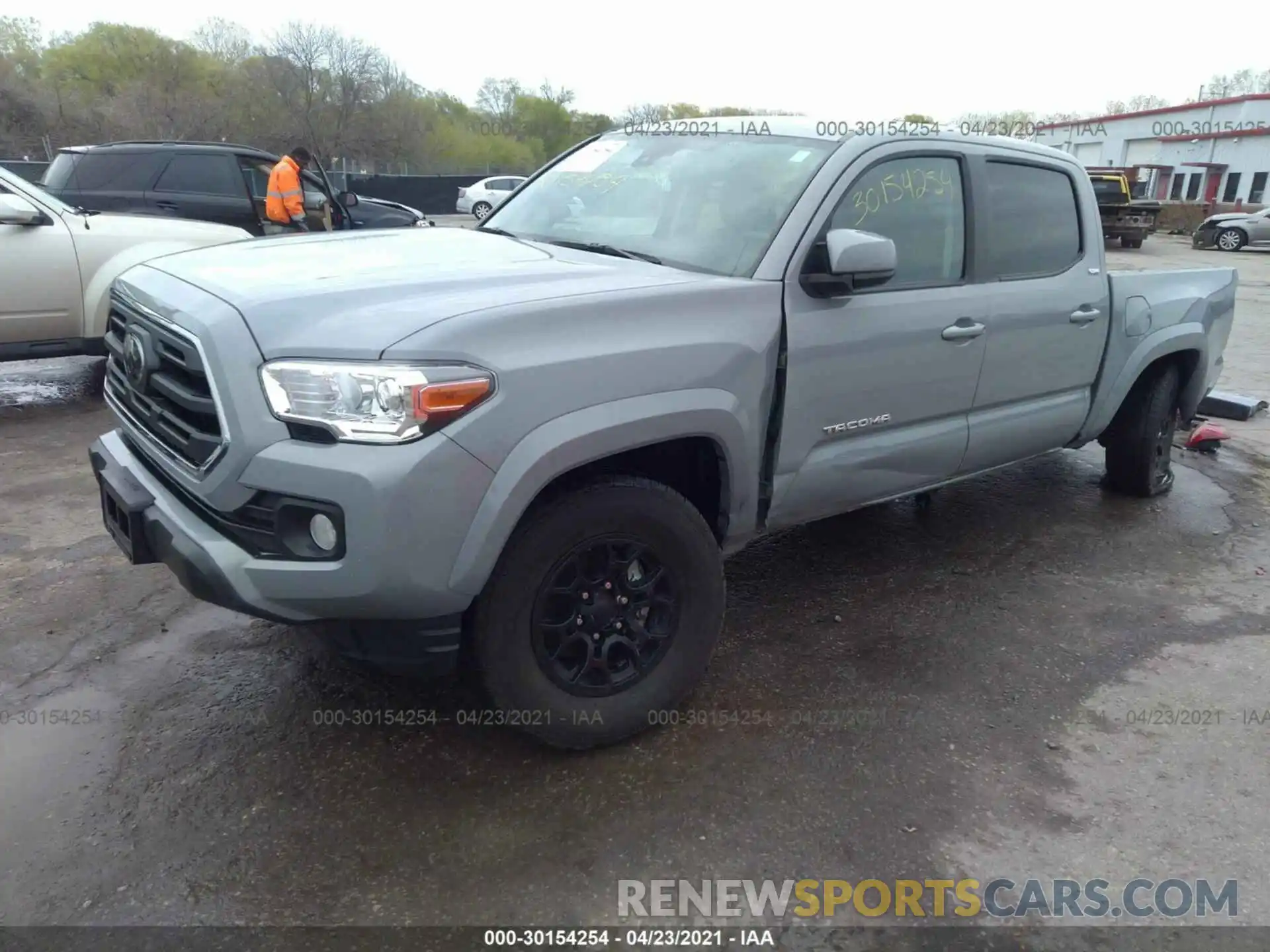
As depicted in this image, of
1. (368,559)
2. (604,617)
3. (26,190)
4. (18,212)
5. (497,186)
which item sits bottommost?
(604,617)

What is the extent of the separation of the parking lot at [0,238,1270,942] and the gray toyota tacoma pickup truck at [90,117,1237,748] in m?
0.37

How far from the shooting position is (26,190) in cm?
610

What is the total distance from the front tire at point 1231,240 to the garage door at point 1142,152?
74.7 feet

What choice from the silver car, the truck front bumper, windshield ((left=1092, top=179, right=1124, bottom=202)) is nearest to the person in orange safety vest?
the truck front bumper

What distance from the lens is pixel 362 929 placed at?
214cm

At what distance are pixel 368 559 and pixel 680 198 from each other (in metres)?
1.88

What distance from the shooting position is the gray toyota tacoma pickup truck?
2215mm

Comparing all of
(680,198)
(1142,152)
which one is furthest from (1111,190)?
(1142,152)

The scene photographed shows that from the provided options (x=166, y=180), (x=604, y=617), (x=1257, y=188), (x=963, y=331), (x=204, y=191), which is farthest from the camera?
(x=1257, y=188)

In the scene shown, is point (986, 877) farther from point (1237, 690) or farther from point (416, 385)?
point (416, 385)

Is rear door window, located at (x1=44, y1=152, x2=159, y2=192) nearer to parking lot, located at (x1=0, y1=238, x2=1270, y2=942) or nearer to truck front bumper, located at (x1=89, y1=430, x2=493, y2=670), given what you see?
parking lot, located at (x1=0, y1=238, x2=1270, y2=942)

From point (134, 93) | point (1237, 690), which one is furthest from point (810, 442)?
point (134, 93)

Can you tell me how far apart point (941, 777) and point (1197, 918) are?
2.30ft

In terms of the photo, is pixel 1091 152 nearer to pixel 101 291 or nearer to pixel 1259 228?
pixel 1259 228
